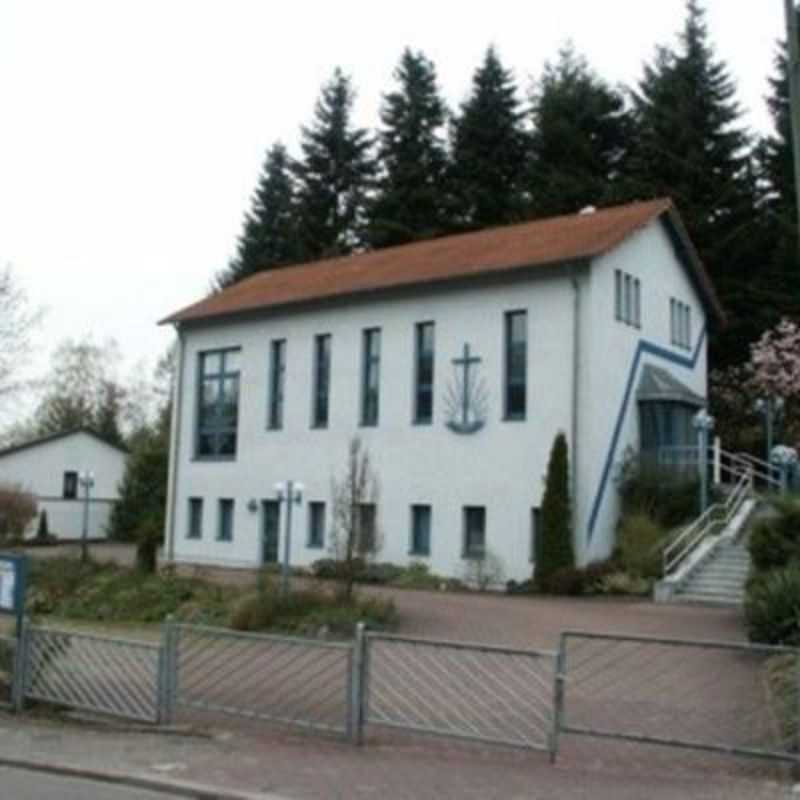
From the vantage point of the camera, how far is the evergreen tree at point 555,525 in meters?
28.3

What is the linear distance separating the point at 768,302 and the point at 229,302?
62.4ft

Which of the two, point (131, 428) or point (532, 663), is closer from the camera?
point (532, 663)

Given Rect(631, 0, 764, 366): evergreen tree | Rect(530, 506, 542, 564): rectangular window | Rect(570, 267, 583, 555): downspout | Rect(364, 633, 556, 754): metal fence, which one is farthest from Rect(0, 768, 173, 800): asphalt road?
Rect(631, 0, 764, 366): evergreen tree

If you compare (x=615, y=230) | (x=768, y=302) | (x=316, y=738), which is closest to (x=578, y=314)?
(x=615, y=230)

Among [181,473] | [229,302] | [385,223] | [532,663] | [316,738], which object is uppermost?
[385,223]

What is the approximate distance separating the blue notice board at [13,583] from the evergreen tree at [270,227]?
47.4 meters

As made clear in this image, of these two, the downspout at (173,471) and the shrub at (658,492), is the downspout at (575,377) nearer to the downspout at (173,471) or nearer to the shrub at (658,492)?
the shrub at (658,492)

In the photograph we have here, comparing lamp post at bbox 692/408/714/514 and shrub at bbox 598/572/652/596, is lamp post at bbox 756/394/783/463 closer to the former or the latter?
lamp post at bbox 692/408/714/514

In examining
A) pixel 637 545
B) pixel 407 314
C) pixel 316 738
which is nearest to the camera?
pixel 316 738

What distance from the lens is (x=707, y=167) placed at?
46500 mm

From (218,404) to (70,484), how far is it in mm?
25289

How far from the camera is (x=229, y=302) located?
39.1m

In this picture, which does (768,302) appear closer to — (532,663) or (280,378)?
(280,378)

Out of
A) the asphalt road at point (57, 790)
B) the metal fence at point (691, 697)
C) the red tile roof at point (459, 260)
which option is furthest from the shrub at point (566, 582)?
the asphalt road at point (57, 790)
